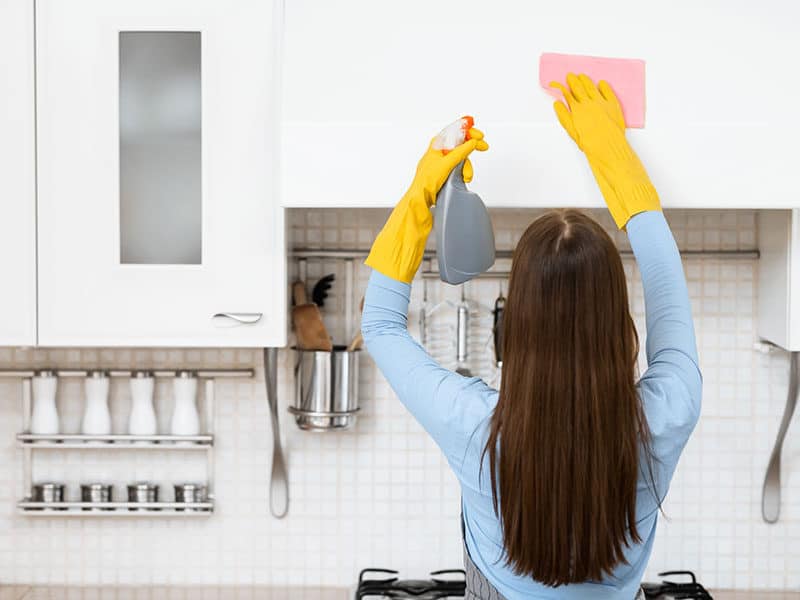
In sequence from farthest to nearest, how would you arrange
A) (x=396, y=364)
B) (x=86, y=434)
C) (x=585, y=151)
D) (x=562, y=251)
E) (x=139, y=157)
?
1. (x=86, y=434)
2. (x=139, y=157)
3. (x=585, y=151)
4. (x=396, y=364)
5. (x=562, y=251)

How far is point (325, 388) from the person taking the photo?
1.94 meters

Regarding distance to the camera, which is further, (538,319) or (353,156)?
(353,156)

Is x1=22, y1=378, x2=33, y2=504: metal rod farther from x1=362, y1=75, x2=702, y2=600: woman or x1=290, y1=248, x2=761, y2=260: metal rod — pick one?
x1=362, y1=75, x2=702, y2=600: woman

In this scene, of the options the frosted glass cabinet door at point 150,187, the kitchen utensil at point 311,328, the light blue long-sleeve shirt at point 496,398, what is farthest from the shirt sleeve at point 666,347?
the kitchen utensil at point 311,328

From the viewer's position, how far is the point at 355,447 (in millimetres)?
2049

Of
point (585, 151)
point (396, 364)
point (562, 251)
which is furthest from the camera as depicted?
point (585, 151)

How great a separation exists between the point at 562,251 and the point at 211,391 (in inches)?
42.8

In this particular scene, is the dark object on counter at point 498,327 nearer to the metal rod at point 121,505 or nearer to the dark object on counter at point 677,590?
the dark object on counter at point 677,590

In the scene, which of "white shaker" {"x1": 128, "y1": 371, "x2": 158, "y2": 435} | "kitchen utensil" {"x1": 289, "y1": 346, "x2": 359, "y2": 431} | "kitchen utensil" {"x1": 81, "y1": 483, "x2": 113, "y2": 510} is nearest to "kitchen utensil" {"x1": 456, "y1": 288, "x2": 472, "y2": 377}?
"kitchen utensil" {"x1": 289, "y1": 346, "x2": 359, "y2": 431}

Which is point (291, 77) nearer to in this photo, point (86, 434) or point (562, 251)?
point (562, 251)

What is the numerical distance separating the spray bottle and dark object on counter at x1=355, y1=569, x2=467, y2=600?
0.75 metres

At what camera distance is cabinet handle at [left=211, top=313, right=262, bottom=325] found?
1.71 m

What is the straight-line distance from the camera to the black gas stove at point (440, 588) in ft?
6.27

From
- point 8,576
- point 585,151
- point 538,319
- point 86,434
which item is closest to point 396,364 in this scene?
point 538,319
